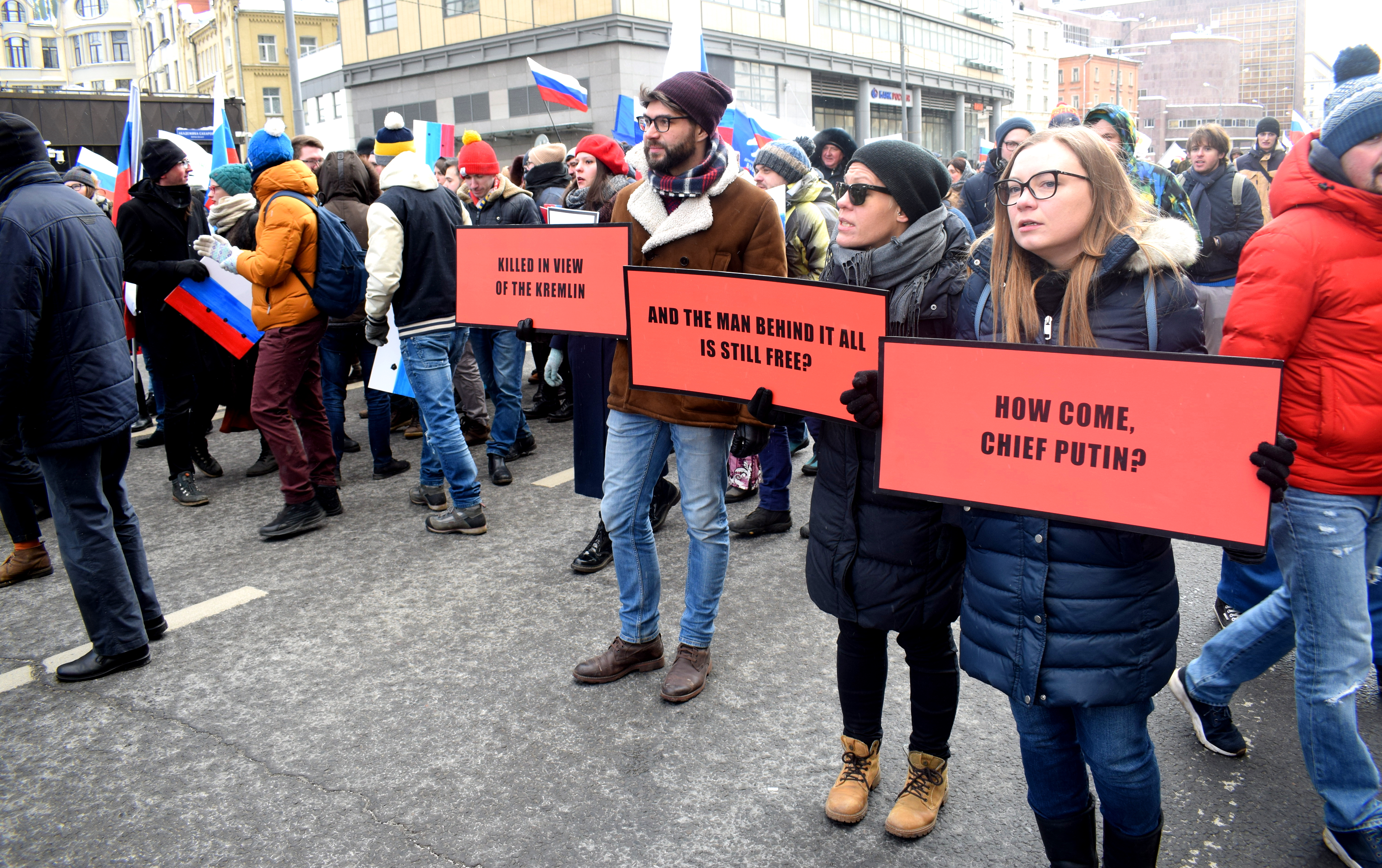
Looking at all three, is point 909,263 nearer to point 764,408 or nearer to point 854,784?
point 764,408

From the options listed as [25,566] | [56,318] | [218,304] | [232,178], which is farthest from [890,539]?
[232,178]

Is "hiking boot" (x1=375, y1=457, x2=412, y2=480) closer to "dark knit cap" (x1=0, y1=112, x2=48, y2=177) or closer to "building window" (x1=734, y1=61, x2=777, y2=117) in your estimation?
"dark knit cap" (x1=0, y1=112, x2=48, y2=177)

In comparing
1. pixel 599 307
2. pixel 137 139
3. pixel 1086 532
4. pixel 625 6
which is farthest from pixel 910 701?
pixel 625 6

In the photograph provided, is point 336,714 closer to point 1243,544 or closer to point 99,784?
point 99,784

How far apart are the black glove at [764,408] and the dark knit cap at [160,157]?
4773 mm

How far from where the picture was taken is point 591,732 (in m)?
3.22

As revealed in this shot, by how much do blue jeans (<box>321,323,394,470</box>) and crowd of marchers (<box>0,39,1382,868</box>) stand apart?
24mm

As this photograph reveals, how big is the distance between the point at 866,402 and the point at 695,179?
1383 mm

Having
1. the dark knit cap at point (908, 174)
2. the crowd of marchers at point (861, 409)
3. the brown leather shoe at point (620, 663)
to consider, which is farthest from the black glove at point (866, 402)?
the brown leather shoe at point (620, 663)

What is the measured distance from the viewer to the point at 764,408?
2.71 metres

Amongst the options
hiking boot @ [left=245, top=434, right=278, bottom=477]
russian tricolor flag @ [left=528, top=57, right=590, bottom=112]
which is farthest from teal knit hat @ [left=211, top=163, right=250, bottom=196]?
russian tricolor flag @ [left=528, top=57, right=590, bottom=112]

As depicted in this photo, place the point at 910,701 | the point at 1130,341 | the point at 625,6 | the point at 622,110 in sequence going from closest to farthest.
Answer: the point at 1130,341, the point at 910,701, the point at 622,110, the point at 625,6

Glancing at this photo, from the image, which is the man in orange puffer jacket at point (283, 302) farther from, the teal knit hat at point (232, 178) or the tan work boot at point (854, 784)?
the tan work boot at point (854, 784)

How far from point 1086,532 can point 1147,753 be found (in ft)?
1.78
